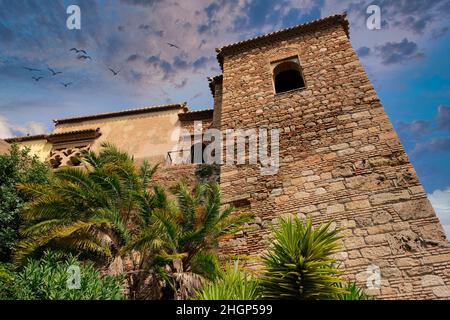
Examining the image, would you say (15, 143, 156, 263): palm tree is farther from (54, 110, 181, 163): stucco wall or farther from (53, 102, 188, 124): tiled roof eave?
(53, 102, 188, 124): tiled roof eave

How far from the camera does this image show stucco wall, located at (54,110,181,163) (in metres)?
11.5

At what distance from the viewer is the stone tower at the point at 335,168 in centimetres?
503

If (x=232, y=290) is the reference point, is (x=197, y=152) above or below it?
above

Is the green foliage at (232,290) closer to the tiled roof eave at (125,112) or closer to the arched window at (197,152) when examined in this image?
the arched window at (197,152)

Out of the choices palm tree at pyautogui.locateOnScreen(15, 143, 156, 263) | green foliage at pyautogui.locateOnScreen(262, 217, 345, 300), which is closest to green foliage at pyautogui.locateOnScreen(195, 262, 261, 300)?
green foliage at pyautogui.locateOnScreen(262, 217, 345, 300)

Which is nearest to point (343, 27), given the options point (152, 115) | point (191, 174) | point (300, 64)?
point (300, 64)

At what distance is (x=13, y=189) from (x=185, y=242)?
16.7 ft

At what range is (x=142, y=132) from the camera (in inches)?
480

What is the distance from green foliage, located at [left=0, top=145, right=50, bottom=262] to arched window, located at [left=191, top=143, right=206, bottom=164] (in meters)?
4.55

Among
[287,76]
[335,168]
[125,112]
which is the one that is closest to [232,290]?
[335,168]

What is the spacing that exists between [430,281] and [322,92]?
494 cm

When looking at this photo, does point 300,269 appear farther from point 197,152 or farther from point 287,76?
point 287,76
